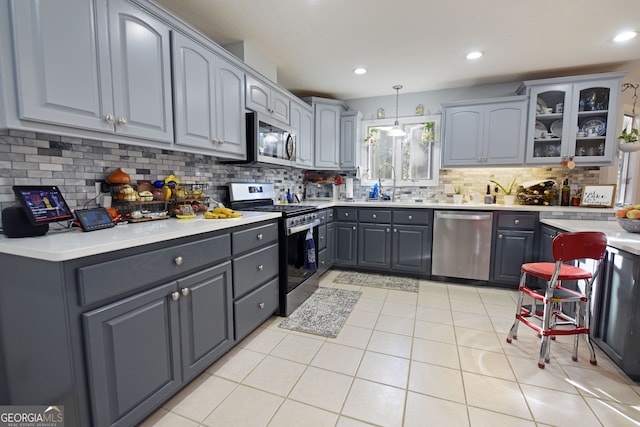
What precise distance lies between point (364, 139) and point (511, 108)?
6.09 ft

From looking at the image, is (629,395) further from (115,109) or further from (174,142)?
(115,109)

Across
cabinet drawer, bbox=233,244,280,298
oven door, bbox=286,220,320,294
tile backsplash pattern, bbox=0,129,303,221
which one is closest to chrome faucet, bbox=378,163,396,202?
oven door, bbox=286,220,320,294

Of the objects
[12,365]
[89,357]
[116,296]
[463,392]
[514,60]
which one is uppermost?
[514,60]

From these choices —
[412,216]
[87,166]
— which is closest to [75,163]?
[87,166]

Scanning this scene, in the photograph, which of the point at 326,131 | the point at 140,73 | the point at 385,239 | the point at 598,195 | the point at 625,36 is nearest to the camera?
the point at 140,73

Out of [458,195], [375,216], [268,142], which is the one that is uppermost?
[268,142]

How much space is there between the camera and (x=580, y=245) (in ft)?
5.79

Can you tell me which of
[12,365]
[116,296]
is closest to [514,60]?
[116,296]

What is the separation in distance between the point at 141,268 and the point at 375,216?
110 inches

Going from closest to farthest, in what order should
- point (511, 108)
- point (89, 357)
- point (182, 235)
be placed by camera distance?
point (89, 357), point (182, 235), point (511, 108)

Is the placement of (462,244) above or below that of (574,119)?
below

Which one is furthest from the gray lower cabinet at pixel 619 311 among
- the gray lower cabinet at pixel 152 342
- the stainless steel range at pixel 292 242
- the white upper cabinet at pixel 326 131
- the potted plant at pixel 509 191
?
the white upper cabinet at pixel 326 131

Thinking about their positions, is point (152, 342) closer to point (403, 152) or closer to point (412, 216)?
point (412, 216)

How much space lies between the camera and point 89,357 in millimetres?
1098
